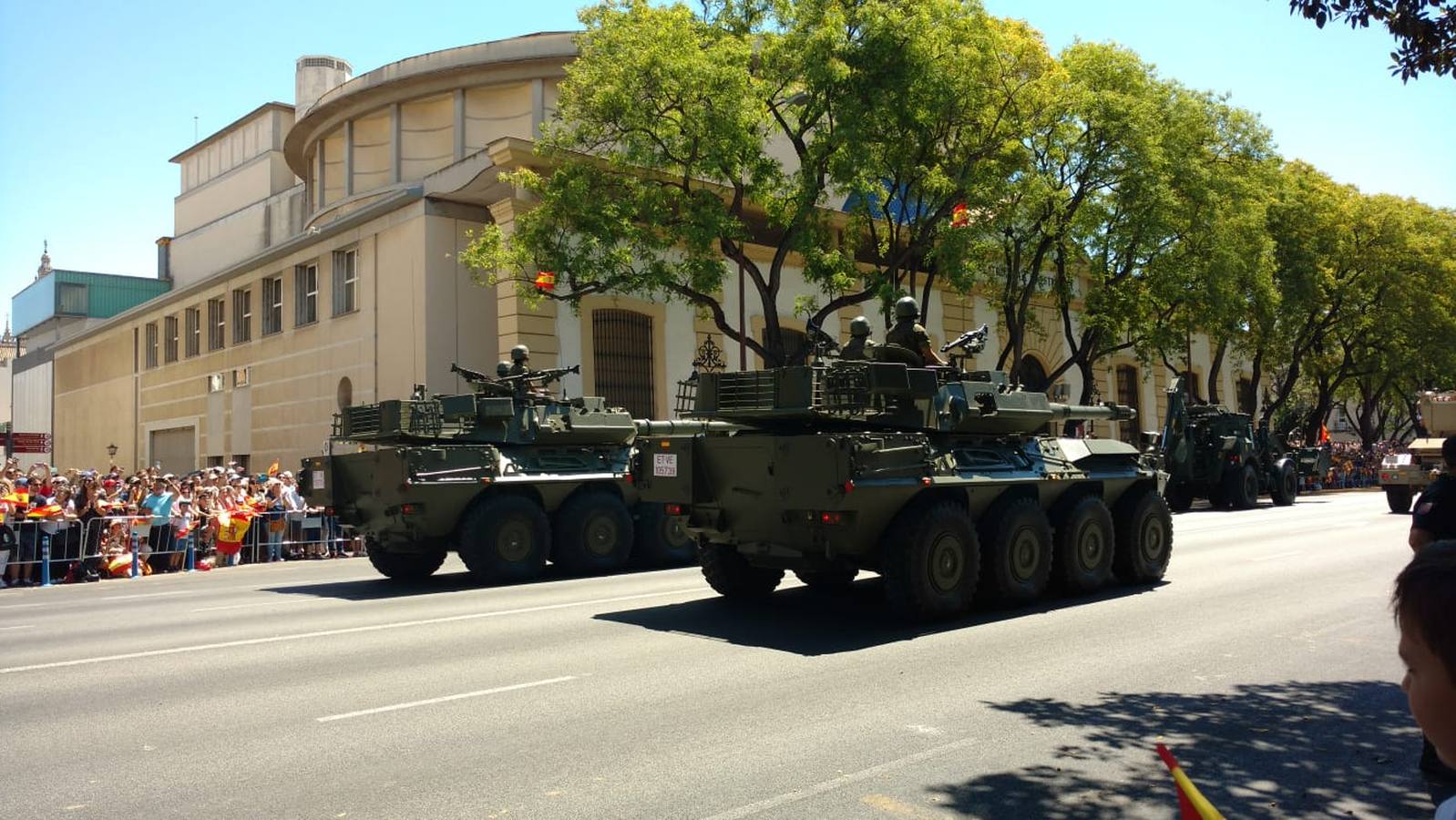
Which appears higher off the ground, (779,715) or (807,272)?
(807,272)

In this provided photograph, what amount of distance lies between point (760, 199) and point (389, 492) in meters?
10.5

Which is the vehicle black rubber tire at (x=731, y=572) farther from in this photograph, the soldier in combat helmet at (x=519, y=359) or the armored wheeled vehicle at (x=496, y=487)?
the soldier in combat helmet at (x=519, y=359)

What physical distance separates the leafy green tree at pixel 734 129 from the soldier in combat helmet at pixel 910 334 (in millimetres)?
8107

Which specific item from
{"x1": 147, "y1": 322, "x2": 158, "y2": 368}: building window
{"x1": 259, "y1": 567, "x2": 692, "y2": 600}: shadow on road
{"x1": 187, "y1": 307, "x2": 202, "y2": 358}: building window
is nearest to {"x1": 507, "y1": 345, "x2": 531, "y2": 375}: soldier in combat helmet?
{"x1": 259, "y1": 567, "x2": 692, "y2": 600}: shadow on road

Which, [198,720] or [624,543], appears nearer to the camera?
[198,720]

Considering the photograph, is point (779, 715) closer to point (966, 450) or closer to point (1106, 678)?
point (1106, 678)

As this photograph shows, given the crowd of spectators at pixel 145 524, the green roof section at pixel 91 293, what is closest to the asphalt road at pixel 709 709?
the crowd of spectators at pixel 145 524

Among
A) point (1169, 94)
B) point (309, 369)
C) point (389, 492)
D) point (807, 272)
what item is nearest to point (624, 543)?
point (389, 492)

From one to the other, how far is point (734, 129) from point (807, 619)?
38.4 feet

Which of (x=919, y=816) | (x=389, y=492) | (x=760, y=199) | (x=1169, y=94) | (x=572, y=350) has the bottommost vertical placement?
(x=919, y=816)

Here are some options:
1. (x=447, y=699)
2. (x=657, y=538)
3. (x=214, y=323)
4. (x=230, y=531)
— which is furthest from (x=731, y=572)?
(x=214, y=323)

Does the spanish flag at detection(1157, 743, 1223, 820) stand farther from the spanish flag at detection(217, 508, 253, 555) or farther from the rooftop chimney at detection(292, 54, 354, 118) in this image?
the rooftop chimney at detection(292, 54, 354, 118)

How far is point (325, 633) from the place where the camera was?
1017cm

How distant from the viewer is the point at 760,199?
22016 millimetres
